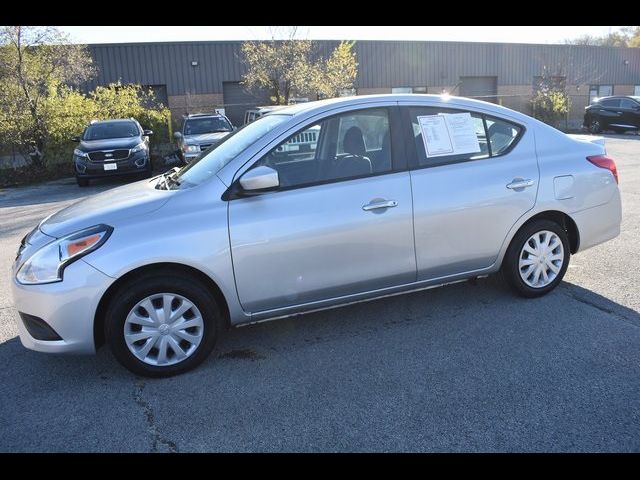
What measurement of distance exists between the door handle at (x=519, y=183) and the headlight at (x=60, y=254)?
2.94m

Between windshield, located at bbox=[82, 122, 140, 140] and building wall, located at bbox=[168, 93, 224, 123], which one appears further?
building wall, located at bbox=[168, 93, 224, 123]

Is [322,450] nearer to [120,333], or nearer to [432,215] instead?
[120,333]

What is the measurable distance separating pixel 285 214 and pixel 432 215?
3.65ft

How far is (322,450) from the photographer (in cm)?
262

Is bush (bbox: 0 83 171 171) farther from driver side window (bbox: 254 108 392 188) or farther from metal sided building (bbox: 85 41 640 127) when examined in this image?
driver side window (bbox: 254 108 392 188)

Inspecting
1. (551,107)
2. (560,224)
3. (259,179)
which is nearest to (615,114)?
(551,107)

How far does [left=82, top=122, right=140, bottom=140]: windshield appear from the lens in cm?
1379

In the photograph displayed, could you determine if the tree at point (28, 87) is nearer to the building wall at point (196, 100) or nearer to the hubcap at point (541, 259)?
the building wall at point (196, 100)

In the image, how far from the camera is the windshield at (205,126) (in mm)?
14742

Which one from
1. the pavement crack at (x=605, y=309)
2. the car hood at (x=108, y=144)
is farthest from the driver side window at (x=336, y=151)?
the car hood at (x=108, y=144)

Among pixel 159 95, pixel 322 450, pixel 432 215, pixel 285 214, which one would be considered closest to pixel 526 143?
pixel 432 215

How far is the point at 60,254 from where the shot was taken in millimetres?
3203

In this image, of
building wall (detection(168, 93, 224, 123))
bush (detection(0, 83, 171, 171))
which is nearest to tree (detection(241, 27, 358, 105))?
bush (detection(0, 83, 171, 171))

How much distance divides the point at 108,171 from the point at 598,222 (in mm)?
11602
